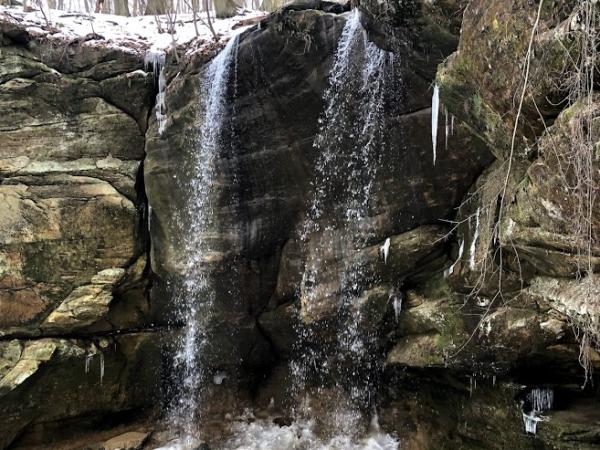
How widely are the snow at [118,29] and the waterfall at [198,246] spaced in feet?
3.40

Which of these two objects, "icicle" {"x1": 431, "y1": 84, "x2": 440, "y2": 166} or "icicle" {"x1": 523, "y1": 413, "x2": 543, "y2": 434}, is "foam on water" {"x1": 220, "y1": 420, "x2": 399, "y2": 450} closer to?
"icicle" {"x1": 523, "y1": 413, "x2": 543, "y2": 434}

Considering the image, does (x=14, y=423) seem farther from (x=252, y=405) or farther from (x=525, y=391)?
(x=525, y=391)

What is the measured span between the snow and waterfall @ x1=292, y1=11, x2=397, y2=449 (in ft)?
7.08

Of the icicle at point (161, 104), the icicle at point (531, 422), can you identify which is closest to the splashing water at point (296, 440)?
the icicle at point (531, 422)

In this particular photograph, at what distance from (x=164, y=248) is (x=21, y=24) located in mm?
4413

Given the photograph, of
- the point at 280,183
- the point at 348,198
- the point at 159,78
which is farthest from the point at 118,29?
the point at 348,198

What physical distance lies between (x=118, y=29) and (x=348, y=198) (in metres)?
5.46

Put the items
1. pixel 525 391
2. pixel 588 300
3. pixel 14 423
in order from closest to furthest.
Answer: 1. pixel 588 300
2. pixel 525 391
3. pixel 14 423

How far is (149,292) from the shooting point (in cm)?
795

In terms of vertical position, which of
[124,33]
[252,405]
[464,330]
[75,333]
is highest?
[124,33]

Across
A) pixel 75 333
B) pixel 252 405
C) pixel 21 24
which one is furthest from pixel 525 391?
pixel 21 24

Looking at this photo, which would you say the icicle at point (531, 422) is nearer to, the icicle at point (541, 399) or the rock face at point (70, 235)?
the icicle at point (541, 399)

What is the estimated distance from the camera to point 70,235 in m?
7.43

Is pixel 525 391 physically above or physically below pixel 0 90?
below
